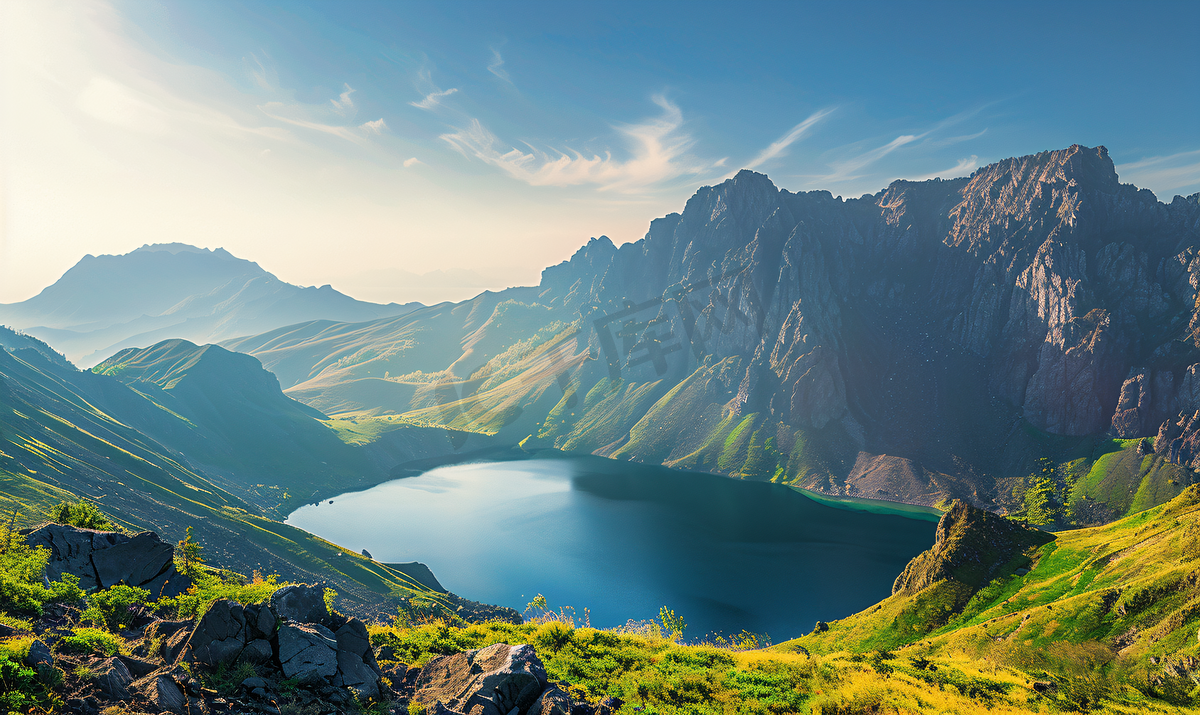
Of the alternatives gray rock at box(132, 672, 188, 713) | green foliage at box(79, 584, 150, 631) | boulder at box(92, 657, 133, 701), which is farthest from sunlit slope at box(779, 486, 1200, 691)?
green foliage at box(79, 584, 150, 631)

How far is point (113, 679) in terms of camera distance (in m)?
15.1

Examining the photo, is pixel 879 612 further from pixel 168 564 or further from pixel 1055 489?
pixel 1055 489

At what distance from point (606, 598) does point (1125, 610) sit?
73.3 m

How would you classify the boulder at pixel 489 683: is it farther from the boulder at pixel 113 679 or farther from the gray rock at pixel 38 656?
the gray rock at pixel 38 656

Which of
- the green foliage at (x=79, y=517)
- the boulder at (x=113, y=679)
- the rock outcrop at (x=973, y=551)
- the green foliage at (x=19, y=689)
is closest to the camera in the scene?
the green foliage at (x=19, y=689)

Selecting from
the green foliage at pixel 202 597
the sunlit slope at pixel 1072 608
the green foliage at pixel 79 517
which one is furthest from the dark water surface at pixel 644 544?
the green foliage at pixel 79 517

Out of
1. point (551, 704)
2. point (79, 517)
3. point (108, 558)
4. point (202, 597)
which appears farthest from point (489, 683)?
point (79, 517)

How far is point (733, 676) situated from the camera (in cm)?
2666

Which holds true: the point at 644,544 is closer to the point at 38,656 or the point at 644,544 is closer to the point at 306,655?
the point at 306,655

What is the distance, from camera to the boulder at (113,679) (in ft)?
48.6

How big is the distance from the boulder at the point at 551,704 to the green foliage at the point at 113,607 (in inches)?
748

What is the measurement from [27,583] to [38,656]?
35.1 ft

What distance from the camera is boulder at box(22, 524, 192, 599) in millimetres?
25422

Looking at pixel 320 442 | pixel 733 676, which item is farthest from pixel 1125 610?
pixel 320 442
